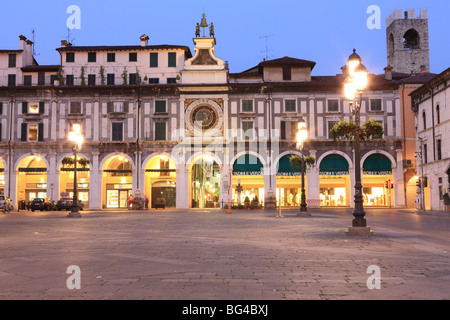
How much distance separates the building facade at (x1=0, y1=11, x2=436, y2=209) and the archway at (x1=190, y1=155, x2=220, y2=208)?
43 cm

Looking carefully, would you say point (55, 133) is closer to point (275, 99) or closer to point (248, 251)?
point (275, 99)

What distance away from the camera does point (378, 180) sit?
5044 cm

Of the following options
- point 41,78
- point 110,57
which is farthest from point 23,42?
point 110,57

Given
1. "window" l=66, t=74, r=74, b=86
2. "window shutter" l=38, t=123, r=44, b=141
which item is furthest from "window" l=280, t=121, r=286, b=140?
"window shutter" l=38, t=123, r=44, b=141

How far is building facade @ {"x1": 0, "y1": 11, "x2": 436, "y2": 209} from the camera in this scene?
49.7 meters

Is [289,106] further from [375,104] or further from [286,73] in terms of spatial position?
[375,104]

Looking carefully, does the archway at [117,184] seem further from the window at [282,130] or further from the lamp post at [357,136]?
the lamp post at [357,136]

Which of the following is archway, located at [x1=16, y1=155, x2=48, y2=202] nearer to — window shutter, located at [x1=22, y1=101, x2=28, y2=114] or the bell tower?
window shutter, located at [x1=22, y1=101, x2=28, y2=114]

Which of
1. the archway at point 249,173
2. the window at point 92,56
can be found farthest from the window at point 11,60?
the archway at point 249,173

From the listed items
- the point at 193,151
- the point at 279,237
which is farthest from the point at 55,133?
the point at 279,237

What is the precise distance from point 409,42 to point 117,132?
229 feet

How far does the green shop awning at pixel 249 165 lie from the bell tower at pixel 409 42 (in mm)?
54932

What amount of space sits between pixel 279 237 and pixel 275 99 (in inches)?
1443

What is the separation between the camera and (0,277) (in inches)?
315
